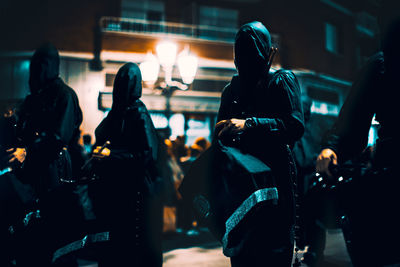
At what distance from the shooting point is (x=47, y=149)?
10.6 ft

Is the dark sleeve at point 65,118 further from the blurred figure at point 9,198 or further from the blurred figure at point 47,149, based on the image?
the blurred figure at point 9,198

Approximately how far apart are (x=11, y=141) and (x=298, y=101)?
8.61 feet

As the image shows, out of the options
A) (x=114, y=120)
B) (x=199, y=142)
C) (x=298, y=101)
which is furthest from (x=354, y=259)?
(x=199, y=142)

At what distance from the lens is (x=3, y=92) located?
515 inches

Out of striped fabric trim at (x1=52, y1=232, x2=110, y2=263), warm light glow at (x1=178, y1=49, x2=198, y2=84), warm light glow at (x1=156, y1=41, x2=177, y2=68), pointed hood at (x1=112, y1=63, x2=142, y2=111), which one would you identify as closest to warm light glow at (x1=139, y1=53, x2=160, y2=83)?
warm light glow at (x1=156, y1=41, x2=177, y2=68)

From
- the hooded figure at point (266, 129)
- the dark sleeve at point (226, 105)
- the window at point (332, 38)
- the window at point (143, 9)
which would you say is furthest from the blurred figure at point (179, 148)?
the window at point (332, 38)

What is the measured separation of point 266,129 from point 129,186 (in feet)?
4.80

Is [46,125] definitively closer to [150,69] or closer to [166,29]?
[150,69]

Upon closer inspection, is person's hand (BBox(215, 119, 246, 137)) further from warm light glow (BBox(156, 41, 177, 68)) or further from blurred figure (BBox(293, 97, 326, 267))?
warm light glow (BBox(156, 41, 177, 68))

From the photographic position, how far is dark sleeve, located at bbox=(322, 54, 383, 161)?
7.44ft

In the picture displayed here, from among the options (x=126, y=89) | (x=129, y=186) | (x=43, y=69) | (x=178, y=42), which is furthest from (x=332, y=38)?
(x=129, y=186)

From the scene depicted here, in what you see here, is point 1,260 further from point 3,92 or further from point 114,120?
point 3,92

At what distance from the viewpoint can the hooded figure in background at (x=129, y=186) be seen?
3.22 meters

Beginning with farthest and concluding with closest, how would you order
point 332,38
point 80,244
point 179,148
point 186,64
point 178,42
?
point 332,38
point 178,42
point 186,64
point 179,148
point 80,244
